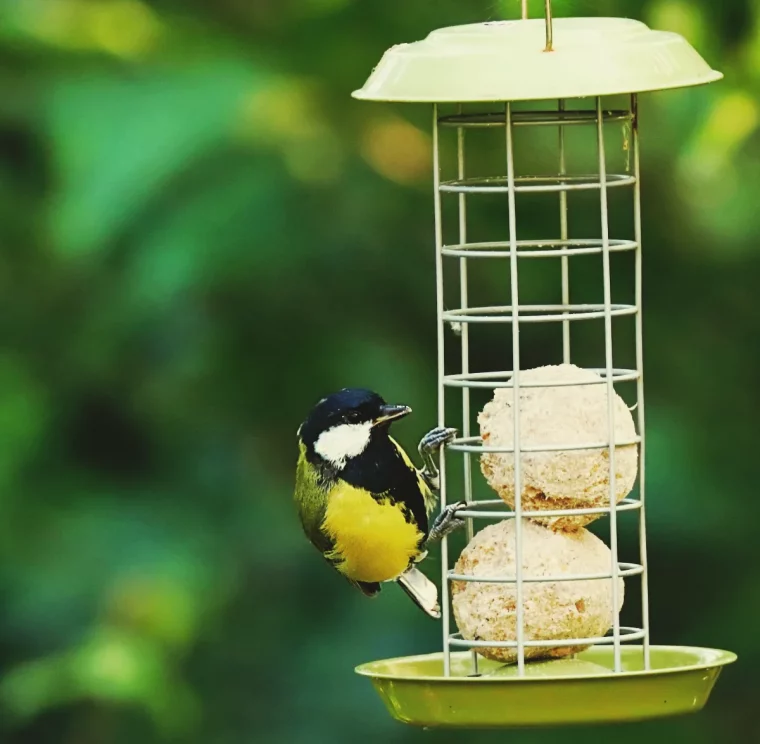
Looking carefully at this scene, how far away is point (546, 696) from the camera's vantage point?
10.0 feet

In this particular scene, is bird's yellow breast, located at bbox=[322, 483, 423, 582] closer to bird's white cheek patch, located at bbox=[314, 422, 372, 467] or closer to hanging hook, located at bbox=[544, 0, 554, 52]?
bird's white cheek patch, located at bbox=[314, 422, 372, 467]

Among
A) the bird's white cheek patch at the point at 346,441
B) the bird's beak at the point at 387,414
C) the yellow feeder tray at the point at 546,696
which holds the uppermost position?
the bird's beak at the point at 387,414

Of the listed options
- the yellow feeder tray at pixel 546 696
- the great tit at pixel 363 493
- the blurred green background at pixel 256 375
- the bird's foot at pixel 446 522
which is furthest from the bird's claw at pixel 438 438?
the blurred green background at pixel 256 375

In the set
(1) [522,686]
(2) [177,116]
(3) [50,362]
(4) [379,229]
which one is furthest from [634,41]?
(3) [50,362]

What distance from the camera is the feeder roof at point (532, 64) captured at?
117 inches

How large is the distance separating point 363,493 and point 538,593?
670 mm

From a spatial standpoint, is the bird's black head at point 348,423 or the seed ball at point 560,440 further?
the bird's black head at point 348,423

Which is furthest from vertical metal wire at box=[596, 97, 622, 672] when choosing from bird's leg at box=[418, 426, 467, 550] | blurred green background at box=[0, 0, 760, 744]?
blurred green background at box=[0, 0, 760, 744]

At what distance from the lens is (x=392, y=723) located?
558 centimetres

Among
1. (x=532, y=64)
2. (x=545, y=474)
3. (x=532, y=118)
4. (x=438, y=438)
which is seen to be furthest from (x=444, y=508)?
(x=532, y=64)

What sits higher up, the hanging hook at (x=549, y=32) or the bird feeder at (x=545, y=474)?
the hanging hook at (x=549, y=32)

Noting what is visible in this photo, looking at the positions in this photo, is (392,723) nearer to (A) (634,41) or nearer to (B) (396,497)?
(B) (396,497)

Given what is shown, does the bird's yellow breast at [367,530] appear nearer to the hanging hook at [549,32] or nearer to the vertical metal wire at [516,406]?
the vertical metal wire at [516,406]

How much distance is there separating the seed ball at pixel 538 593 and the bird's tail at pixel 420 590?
0.62 metres
